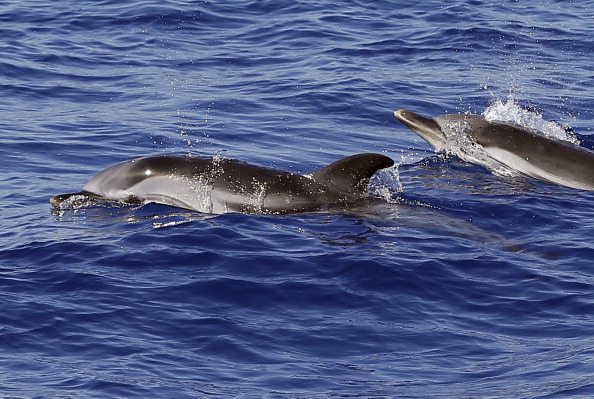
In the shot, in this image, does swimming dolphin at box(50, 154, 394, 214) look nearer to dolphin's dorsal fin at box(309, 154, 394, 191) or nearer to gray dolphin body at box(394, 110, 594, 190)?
dolphin's dorsal fin at box(309, 154, 394, 191)

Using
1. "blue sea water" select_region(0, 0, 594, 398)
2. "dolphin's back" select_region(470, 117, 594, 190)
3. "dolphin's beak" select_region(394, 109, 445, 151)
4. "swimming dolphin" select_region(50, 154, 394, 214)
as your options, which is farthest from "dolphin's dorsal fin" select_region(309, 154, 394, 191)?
"dolphin's beak" select_region(394, 109, 445, 151)

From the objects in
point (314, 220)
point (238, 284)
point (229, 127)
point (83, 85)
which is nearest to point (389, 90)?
point (229, 127)

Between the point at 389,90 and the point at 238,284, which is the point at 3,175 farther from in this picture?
the point at 389,90

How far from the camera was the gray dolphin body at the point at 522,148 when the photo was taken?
52.9 ft

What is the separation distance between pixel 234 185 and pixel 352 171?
4.80 ft

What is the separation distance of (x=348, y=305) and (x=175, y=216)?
11.6 feet

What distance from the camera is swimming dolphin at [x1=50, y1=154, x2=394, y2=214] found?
13945 mm

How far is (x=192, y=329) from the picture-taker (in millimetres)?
10531

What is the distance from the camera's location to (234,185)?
46.4ft

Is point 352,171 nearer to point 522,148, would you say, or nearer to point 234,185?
point 234,185

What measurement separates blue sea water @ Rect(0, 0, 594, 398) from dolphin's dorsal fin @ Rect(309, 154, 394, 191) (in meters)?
0.43

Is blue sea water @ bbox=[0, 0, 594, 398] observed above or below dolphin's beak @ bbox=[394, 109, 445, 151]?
below

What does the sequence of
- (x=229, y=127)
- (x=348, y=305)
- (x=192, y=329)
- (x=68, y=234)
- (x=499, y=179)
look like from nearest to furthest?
(x=192, y=329) < (x=348, y=305) < (x=68, y=234) < (x=499, y=179) < (x=229, y=127)

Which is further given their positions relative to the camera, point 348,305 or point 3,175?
point 3,175
